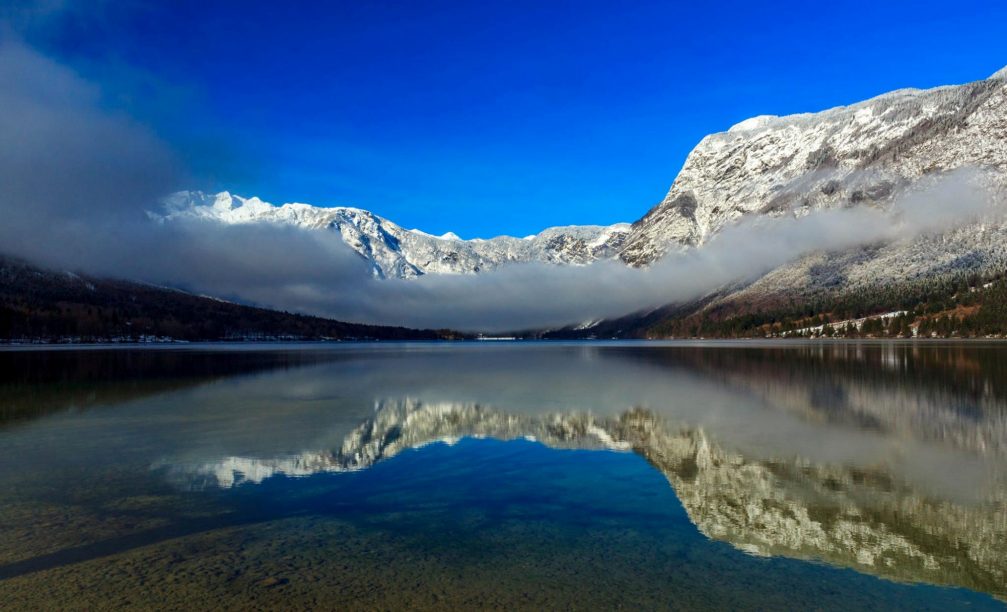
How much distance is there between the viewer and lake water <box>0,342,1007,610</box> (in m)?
11.4

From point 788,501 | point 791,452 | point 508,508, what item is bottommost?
point 508,508

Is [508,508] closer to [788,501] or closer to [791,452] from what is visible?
[788,501]

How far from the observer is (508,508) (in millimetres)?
17188

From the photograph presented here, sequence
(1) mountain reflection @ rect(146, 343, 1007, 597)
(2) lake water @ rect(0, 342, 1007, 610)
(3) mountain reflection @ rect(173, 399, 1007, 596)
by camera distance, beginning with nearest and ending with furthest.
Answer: (2) lake water @ rect(0, 342, 1007, 610)
(3) mountain reflection @ rect(173, 399, 1007, 596)
(1) mountain reflection @ rect(146, 343, 1007, 597)

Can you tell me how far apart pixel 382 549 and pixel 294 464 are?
9.76 m

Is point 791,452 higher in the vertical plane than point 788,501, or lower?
higher

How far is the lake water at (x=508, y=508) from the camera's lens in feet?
37.5

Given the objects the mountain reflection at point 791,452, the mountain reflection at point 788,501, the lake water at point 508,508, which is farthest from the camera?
the mountain reflection at point 791,452

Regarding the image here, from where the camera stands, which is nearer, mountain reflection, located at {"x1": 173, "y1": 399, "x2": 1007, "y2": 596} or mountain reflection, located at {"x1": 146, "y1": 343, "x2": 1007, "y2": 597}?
mountain reflection, located at {"x1": 173, "y1": 399, "x2": 1007, "y2": 596}

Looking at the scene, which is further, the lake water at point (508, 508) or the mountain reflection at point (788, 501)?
the mountain reflection at point (788, 501)

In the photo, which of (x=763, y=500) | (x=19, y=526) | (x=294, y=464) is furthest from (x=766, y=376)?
(x=19, y=526)

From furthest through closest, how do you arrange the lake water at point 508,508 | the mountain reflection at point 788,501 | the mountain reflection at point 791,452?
the mountain reflection at point 791,452, the mountain reflection at point 788,501, the lake water at point 508,508

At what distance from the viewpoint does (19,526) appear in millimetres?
14828

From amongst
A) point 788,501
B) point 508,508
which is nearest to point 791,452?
point 788,501
